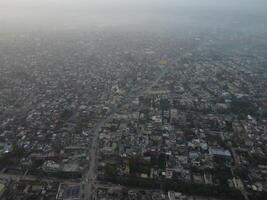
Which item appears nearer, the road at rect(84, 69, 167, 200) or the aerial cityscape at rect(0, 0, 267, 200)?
the road at rect(84, 69, 167, 200)

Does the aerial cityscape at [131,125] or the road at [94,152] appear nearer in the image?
the road at [94,152]

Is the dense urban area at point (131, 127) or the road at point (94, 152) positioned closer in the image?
the road at point (94, 152)

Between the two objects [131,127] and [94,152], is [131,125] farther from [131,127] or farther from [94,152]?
[94,152]

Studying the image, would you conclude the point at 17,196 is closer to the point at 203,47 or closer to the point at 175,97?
the point at 175,97

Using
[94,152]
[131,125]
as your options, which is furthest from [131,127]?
[94,152]

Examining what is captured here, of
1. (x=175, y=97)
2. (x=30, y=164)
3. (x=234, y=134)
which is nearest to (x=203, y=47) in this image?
(x=175, y=97)

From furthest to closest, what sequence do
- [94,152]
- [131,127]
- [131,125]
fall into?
[131,125]
[131,127]
[94,152]
